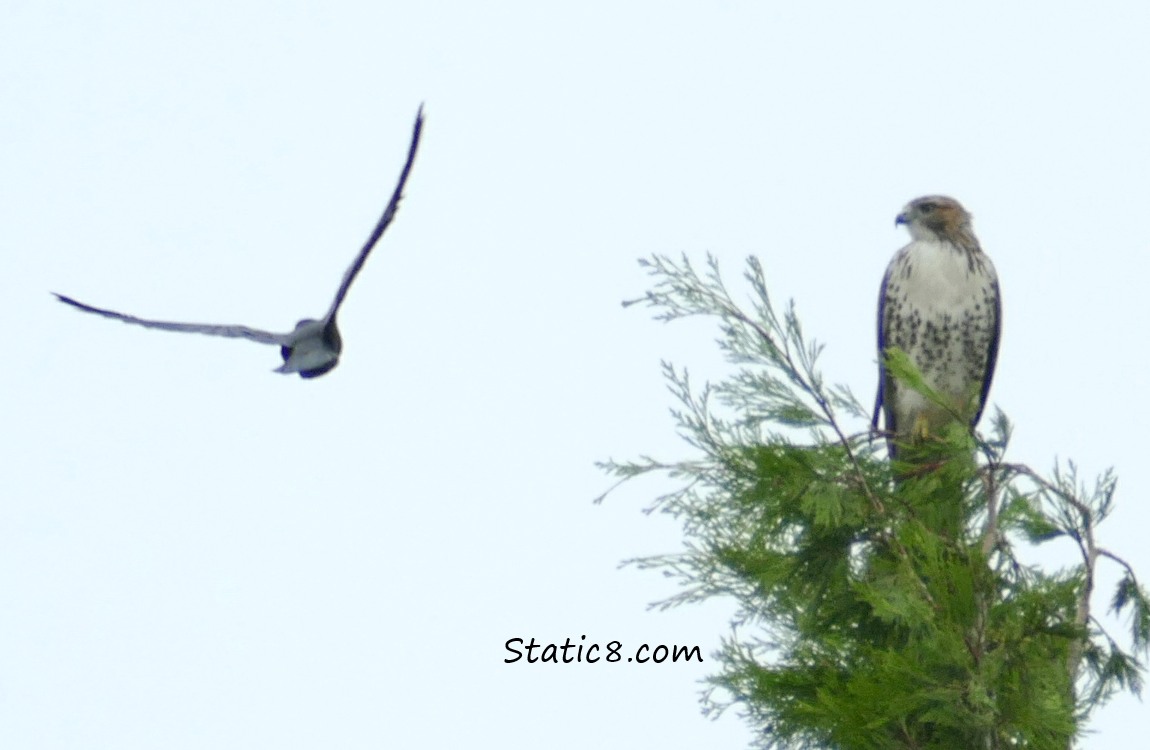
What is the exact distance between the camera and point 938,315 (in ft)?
21.7

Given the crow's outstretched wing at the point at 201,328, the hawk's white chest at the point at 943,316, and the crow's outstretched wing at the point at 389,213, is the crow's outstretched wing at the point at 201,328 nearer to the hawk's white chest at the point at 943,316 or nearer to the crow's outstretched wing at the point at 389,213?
the crow's outstretched wing at the point at 389,213

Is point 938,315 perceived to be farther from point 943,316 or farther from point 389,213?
point 389,213

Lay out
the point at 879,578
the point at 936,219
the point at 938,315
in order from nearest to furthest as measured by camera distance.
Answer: the point at 879,578
the point at 938,315
the point at 936,219

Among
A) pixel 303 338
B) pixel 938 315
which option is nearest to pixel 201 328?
pixel 303 338

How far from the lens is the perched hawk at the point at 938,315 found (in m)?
6.64

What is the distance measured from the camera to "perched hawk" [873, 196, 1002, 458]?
664 cm

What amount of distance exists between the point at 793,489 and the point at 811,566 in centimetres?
28

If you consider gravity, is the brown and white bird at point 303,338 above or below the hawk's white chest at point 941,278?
below

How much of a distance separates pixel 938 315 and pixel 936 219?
1.65 feet

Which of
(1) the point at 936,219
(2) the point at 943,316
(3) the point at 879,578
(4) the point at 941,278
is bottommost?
(3) the point at 879,578

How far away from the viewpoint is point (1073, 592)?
351 cm

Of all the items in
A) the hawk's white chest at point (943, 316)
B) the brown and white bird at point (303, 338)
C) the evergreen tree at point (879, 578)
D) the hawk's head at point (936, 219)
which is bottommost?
the evergreen tree at point (879, 578)

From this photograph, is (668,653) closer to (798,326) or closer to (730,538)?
(730,538)

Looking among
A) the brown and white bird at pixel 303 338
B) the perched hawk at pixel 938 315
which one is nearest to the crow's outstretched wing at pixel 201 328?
the brown and white bird at pixel 303 338
